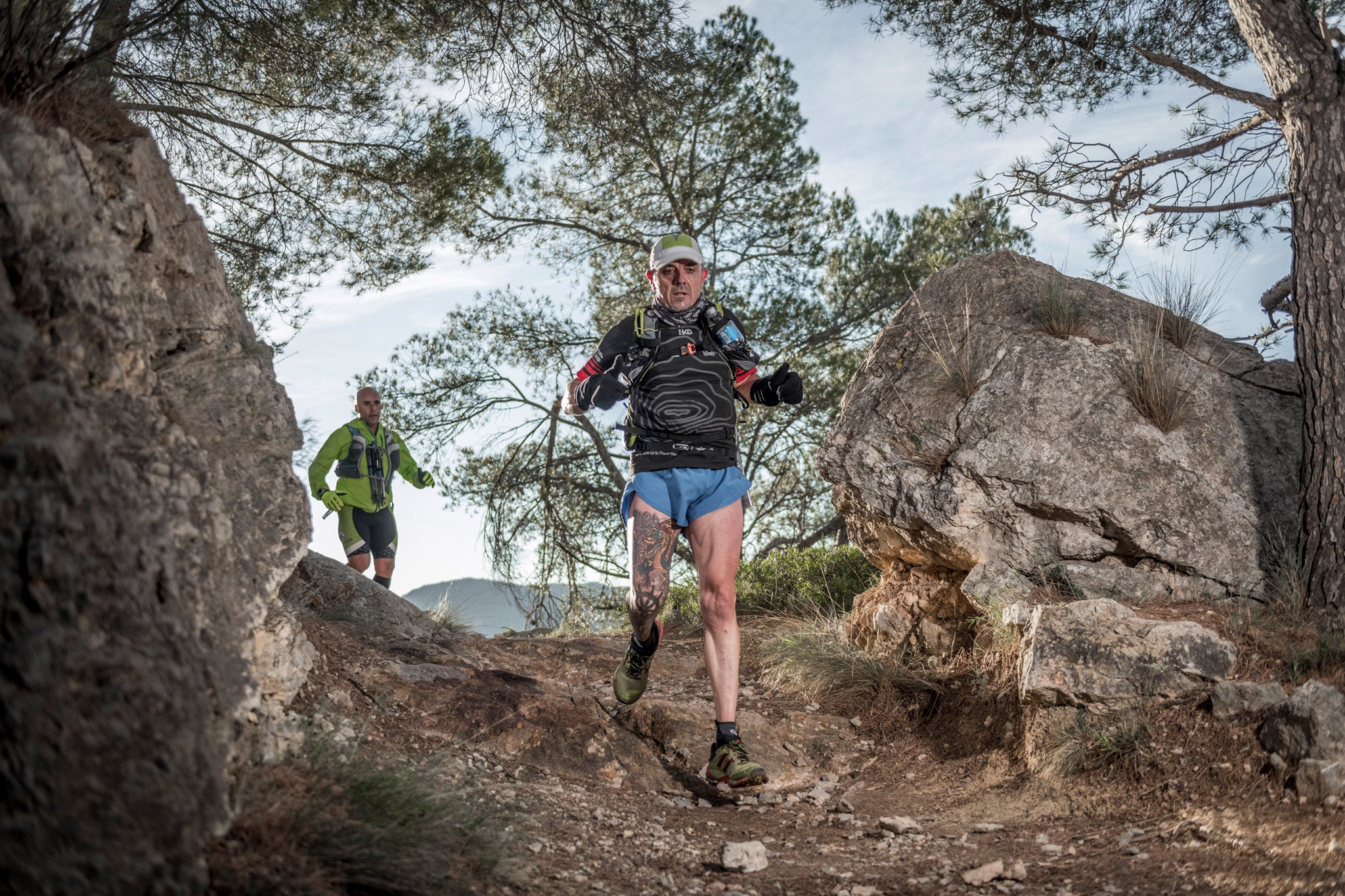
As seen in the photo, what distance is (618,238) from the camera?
37.9 feet

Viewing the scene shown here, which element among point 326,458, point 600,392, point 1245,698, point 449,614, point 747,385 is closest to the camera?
point 1245,698

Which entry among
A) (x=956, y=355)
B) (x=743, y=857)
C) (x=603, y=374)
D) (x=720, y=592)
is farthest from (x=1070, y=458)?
(x=743, y=857)

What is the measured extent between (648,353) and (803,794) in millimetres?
2295

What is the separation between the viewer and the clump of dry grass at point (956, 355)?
218 inches

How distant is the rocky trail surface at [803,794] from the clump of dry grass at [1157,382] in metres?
1.90

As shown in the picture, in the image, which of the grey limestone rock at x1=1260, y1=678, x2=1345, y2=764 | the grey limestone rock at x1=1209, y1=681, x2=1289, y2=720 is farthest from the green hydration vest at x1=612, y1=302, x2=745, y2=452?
the grey limestone rock at x1=1260, y1=678, x2=1345, y2=764

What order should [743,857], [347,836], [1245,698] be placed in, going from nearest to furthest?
[347,836] → [743,857] → [1245,698]

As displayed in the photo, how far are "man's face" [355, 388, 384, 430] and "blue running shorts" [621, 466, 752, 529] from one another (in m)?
4.79

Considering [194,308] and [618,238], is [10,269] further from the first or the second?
[618,238]

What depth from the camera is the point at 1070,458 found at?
→ 201 inches

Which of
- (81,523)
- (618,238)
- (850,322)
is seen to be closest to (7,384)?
(81,523)

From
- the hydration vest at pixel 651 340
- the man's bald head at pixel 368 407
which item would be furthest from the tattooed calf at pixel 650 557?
the man's bald head at pixel 368 407

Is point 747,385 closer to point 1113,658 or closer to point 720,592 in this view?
point 720,592

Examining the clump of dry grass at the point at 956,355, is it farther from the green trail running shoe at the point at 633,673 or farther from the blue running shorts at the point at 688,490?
the green trail running shoe at the point at 633,673
